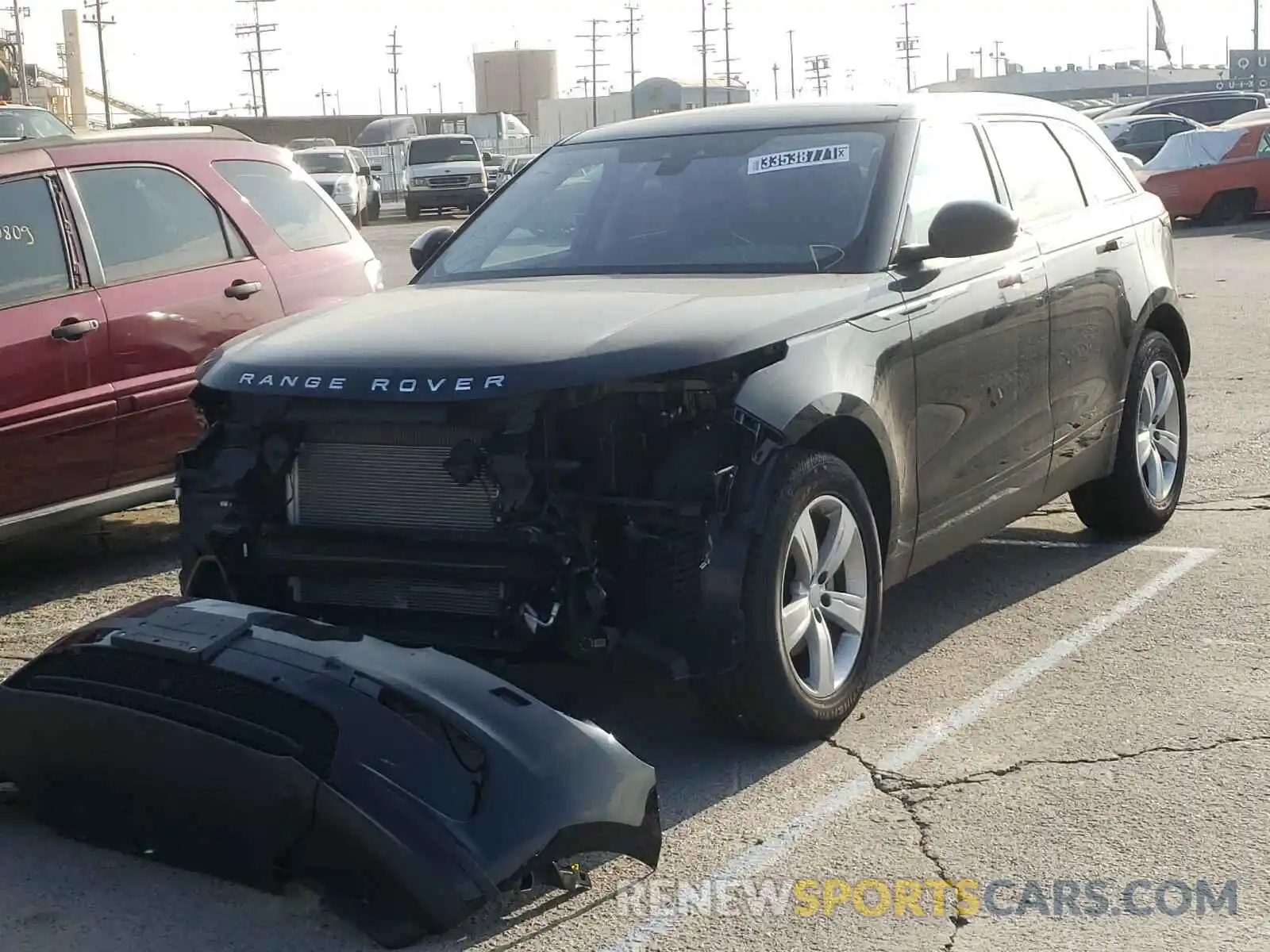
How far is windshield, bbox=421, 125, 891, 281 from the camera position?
206 inches

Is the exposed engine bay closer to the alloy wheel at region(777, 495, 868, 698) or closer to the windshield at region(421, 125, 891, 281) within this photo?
the alloy wheel at region(777, 495, 868, 698)

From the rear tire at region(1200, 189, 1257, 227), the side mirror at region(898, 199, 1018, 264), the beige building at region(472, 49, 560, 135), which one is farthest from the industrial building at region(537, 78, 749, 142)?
the side mirror at region(898, 199, 1018, 264)

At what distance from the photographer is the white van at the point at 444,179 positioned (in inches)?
1652

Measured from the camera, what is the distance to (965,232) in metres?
5.06

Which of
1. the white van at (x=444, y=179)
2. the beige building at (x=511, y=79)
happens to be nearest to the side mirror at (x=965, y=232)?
the white van at (x=444, y=179)

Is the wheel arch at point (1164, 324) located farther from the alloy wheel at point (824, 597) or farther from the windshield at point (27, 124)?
the windshield at point (27, 124)

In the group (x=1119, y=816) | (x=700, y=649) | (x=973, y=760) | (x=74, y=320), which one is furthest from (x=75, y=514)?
(x=1119, y=816)

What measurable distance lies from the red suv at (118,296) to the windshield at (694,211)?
5.04ft

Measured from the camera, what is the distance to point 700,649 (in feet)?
13.6

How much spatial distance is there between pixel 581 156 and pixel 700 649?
2518 millimetres

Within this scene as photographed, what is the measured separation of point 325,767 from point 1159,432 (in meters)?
4.47

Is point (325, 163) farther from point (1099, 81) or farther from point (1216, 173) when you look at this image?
point (1099, 81)

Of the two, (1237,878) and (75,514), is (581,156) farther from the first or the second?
(1237,878)

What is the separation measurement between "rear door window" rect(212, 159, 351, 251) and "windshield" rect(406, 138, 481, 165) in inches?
1389
